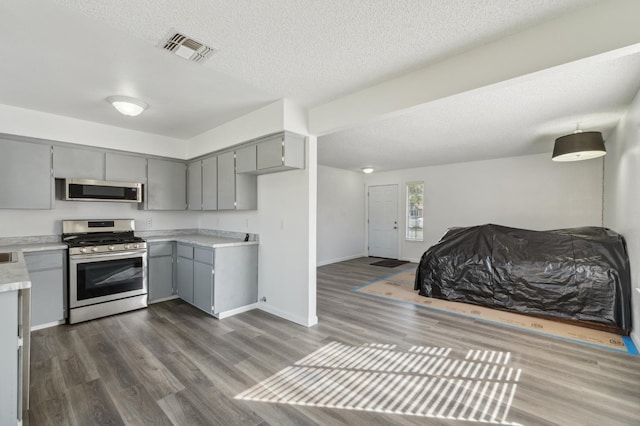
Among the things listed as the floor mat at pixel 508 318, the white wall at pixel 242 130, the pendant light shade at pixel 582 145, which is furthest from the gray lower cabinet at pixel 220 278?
the pendant light shade at pixel 582 145

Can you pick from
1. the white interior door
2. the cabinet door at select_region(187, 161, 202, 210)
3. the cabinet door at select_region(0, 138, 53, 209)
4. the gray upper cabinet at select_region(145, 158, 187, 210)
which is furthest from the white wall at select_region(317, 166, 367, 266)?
the cabinet door at select_region(0, 138, 53, 209)

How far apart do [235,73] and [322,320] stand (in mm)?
2813

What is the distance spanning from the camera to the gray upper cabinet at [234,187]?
3867 millimetres

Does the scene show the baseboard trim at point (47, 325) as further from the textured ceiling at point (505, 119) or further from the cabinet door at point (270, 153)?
the textured ceiling at point (505, 119)

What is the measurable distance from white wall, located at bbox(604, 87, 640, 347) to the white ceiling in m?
0.27

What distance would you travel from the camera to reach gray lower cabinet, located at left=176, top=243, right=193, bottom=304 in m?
3.99

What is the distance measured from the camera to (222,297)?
358 cm

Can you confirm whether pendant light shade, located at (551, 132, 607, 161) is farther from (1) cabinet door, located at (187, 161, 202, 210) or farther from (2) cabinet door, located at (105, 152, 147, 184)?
(2) cabinet door, located at (105, 152, 147, 184)

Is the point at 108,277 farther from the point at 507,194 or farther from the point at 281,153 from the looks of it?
the point at 507,194

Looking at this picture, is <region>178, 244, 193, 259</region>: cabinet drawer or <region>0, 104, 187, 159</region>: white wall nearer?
<region>0, 104, 187, 159</region>: white wall

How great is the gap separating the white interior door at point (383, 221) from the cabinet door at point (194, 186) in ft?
16.7

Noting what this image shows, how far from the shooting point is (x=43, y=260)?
10.7 feet

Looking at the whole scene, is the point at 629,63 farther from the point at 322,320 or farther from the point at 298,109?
the point at 322,320

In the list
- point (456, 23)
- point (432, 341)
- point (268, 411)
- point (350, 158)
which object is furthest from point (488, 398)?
point (350, 158)
